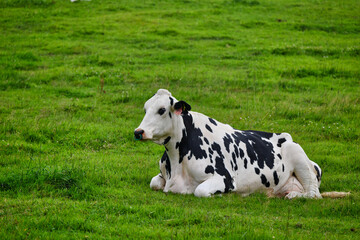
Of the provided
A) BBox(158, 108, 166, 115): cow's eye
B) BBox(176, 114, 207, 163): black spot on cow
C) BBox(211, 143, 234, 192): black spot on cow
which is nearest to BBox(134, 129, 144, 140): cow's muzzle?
BBox(158, 108, 166, 115): cow's eye

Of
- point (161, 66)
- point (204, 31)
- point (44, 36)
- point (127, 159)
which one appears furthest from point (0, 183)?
point (204, 31)

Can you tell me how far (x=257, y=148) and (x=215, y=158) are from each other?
1.29 meters

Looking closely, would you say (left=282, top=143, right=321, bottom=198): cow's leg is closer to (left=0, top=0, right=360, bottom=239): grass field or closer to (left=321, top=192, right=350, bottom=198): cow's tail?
(left=321, top=192, right=350, bottom=198): cow's tail

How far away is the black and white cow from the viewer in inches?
367

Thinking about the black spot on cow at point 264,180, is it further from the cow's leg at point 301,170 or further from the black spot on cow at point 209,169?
the black spot on cow at point 209,169

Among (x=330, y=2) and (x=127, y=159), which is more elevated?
(x=330, y=2)

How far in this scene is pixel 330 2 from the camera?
3881 centimetres

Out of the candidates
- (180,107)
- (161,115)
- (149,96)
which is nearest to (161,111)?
(161,115)

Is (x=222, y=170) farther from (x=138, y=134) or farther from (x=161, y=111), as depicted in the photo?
(x=138, y=134)

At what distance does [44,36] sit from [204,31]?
9828mm

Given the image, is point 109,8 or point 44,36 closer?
point 44,36

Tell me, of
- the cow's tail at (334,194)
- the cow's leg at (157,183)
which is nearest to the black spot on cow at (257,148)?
the cow's tail at (334,194)

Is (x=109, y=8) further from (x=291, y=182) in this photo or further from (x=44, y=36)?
(x=291, y=182)

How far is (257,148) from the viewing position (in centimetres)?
1046
